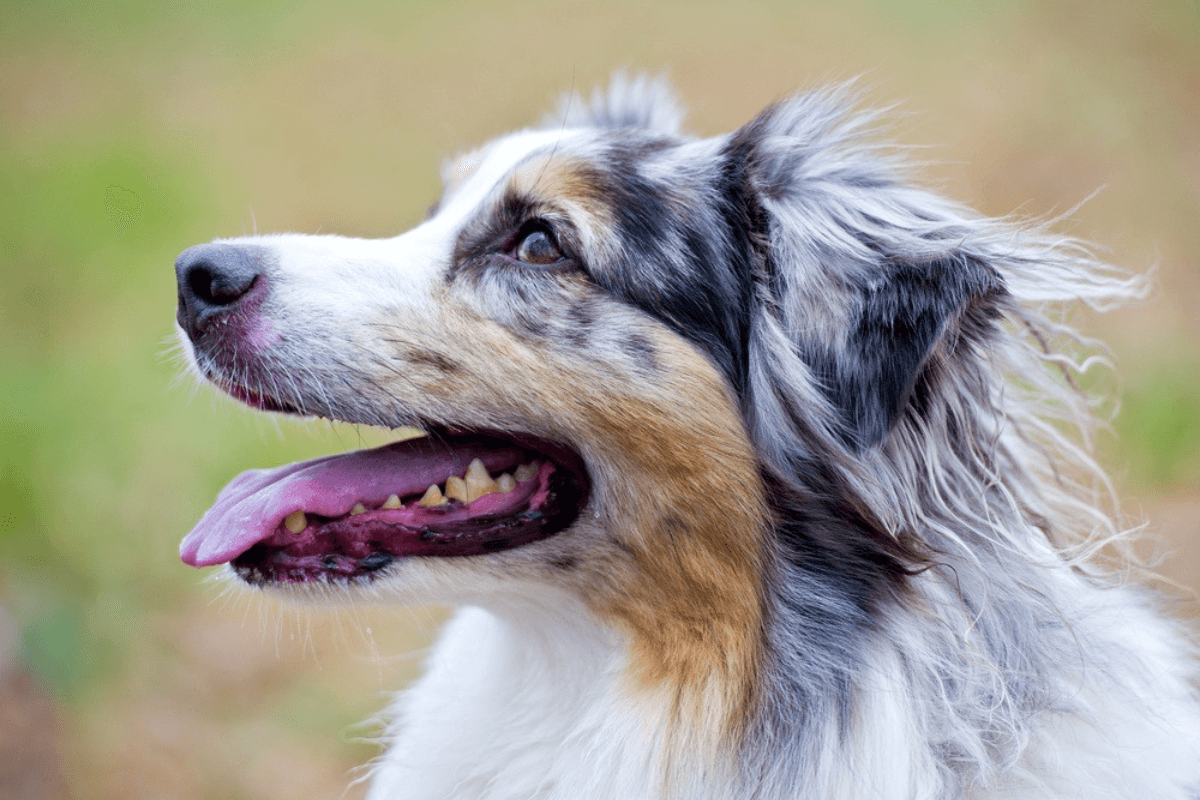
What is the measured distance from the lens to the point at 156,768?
465 centimetres

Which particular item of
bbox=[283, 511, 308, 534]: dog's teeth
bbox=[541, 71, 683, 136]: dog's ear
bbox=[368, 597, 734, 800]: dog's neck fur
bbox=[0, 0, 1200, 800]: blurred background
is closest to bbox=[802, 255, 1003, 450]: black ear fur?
bbox=[368, 597, 734, 800]: dog's neck fur

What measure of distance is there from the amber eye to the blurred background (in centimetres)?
81

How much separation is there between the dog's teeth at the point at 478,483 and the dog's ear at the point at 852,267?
69cm

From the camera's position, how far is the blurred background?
484 centimetres

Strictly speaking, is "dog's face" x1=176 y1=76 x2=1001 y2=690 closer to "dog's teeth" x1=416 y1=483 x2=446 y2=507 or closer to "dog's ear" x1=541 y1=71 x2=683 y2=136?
"dog's teeth" x1=416 y1=483 x2=446 y2=507

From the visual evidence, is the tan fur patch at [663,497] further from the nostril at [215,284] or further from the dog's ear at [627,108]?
the dog's ear at [627,108]

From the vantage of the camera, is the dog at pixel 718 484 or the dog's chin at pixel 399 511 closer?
the dog at pixel 718 484

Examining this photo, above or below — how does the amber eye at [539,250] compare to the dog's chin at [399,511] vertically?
above

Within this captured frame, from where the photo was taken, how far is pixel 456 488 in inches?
105

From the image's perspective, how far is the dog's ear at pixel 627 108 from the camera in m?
3.79

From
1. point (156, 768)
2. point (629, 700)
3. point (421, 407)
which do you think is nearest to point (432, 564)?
point (421, 407)

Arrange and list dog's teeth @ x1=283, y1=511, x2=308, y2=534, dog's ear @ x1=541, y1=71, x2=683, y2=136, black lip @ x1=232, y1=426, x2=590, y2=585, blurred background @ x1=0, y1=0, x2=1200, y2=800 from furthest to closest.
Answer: blurred background @ x1=0, y1=0, x2=1200, y2=800 → dog's ear @ x1=541, y1=71, x2=683, y2=136 → dog's teeth @ x1=283, y1=511, x2=308, y2=534 → black lip @ x1=232, y1=426, x2=590, y2=585

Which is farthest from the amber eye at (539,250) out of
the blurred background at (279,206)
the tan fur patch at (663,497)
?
the blurred background at (279,206)

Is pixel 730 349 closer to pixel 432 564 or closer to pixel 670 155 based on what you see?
pixel 670 155
